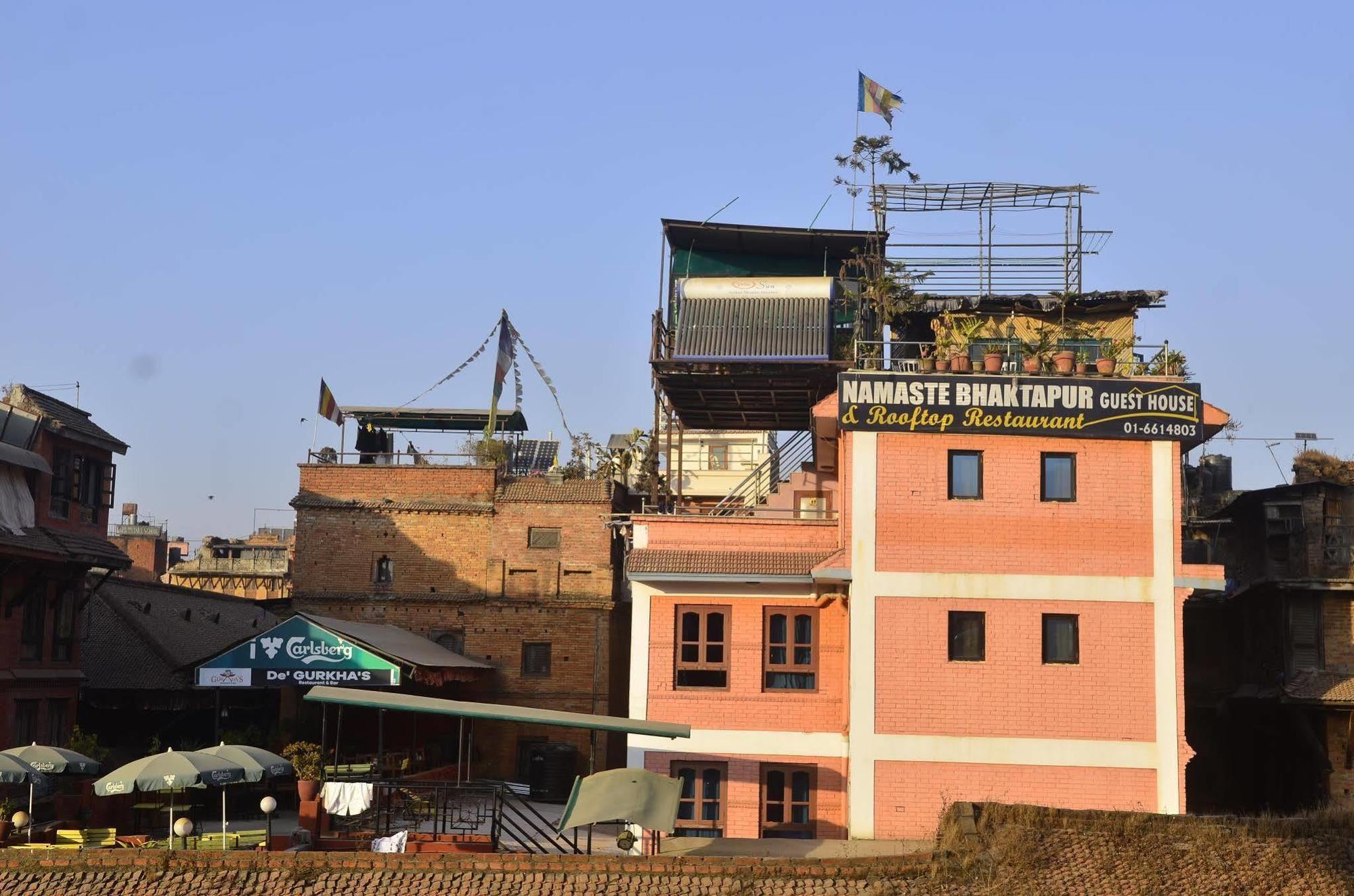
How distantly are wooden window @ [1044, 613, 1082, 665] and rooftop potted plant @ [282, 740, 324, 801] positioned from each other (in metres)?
14.2

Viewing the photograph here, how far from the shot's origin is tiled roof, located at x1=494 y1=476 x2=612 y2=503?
42.6 metres

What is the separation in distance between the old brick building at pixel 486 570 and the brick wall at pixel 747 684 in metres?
11.8

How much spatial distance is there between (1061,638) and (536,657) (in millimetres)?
17683

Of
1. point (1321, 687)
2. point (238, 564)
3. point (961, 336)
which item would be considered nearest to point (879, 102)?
point (961, 336)

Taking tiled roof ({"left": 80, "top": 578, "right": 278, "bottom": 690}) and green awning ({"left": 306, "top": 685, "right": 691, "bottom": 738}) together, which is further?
tiled roof ({"left": 80, "top": 578, "right": 278, "bottom": 690})

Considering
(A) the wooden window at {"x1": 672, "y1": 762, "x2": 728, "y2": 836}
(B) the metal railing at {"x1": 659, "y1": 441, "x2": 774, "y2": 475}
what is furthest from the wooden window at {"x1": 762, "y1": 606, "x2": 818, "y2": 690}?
(B) the metal railing at {"x1": 659, "y1": 441, "x2": 774, "y2": 475}

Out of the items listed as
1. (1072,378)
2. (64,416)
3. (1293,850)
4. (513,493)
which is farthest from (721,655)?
(64,416)

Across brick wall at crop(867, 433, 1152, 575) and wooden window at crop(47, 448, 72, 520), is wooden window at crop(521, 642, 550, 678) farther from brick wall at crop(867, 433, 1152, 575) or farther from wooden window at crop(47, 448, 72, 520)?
brick wall at crop(867, 433, 1152, 575)

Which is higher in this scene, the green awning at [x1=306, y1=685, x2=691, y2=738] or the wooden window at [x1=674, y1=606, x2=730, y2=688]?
the wooden window at [x1=674, y1=606, x2=730, y2=688]

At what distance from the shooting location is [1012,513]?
2894 centimetres

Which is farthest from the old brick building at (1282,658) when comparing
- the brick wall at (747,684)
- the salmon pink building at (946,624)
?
the brick wall at (747,684)

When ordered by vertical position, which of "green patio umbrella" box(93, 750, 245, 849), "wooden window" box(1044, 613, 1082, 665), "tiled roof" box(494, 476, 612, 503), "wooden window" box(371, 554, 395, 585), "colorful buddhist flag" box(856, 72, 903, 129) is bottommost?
"green patio umbrella" box(93, 750, 245, 849)

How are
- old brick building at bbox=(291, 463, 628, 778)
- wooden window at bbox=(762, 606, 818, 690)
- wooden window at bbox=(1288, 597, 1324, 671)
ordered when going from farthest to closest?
old brick building at bbox=(291, 463, 628, 778) → wooden window at bbox=(1288, 597, 1324, 671) → wooden window at bbox=(762, 606, 818, 690)

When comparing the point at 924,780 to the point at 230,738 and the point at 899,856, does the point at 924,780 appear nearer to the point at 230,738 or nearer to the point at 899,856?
the point at 899,856
